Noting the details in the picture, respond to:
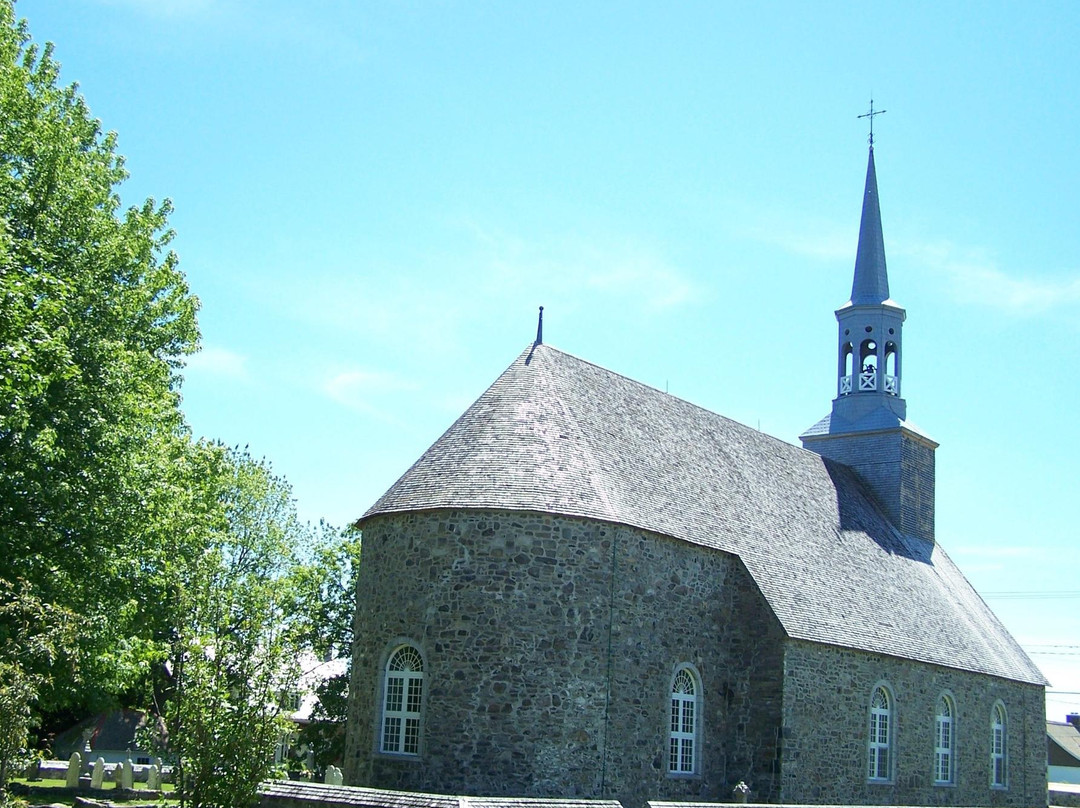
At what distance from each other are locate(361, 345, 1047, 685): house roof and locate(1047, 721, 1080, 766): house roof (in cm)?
3448

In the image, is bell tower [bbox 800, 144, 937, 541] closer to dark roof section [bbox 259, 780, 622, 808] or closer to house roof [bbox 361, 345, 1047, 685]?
house roof [bbox 361, 345, 1047, 685]

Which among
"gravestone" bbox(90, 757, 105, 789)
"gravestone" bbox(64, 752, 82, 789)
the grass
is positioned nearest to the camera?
the grass

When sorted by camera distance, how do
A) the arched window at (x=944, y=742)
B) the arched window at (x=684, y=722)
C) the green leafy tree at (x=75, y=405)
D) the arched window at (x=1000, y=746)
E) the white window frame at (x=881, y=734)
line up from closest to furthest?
the green leafy tree at (x=75, y=405) → the arched window at (x=684, y=722) → the white window frame at (x=881, y=734) → the arched window at (x=944, y=742) → the arched window at (x=1000, y=746)

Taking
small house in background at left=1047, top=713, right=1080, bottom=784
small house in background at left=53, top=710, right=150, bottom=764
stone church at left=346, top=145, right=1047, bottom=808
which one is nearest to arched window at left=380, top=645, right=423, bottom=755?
stone church at left=346, top=145, right=1047, bottom=808

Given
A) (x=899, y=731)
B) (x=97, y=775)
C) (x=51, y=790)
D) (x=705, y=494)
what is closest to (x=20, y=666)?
(x=51, y=790)

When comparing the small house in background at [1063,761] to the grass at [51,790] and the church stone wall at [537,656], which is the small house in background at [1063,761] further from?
the grass at [51,790]

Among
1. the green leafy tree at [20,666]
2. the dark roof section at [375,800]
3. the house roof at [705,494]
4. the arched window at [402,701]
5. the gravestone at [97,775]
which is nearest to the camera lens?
the green leafy tree at [20,666]

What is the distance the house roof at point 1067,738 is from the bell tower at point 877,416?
31368 mm

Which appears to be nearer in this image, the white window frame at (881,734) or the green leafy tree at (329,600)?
the white window frame at (881,734)

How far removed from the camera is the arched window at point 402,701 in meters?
20.9

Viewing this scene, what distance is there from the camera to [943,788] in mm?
28672

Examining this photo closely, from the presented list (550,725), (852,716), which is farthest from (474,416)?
(852,716)

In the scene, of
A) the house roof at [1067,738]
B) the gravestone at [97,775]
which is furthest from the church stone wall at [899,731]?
the house roof at [1067,738]

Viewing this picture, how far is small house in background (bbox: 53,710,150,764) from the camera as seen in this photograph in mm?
42219
